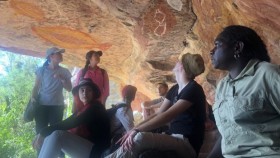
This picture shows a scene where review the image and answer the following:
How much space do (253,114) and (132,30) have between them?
690cm

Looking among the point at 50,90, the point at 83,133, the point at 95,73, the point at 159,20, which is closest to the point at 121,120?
the point at 83,133

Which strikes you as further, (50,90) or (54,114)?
(50,90)

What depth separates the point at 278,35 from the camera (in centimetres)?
513

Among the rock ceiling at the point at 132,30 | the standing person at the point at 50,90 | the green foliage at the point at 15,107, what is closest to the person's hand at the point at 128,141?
the rock ceiling at the point at 132,30

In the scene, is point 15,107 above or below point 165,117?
below

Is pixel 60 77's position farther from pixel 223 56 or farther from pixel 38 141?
pixel 223 56

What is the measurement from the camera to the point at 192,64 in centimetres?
377

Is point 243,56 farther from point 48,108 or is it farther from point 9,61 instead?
point 9,61

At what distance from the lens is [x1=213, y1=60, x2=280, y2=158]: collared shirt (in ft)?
6.88

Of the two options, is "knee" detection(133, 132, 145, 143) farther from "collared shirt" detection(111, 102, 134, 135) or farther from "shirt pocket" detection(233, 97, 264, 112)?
"collared shirt" detection(111, 102, 134, 135)

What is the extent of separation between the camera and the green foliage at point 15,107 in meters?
16.5

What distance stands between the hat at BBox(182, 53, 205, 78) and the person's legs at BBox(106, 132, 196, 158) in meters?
0.69

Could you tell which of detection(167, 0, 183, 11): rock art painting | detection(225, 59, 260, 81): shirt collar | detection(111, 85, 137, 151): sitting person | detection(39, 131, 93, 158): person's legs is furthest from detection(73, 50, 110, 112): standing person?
detection(225, 59, 260, 81): shirt collar

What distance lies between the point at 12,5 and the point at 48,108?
13.6ft
